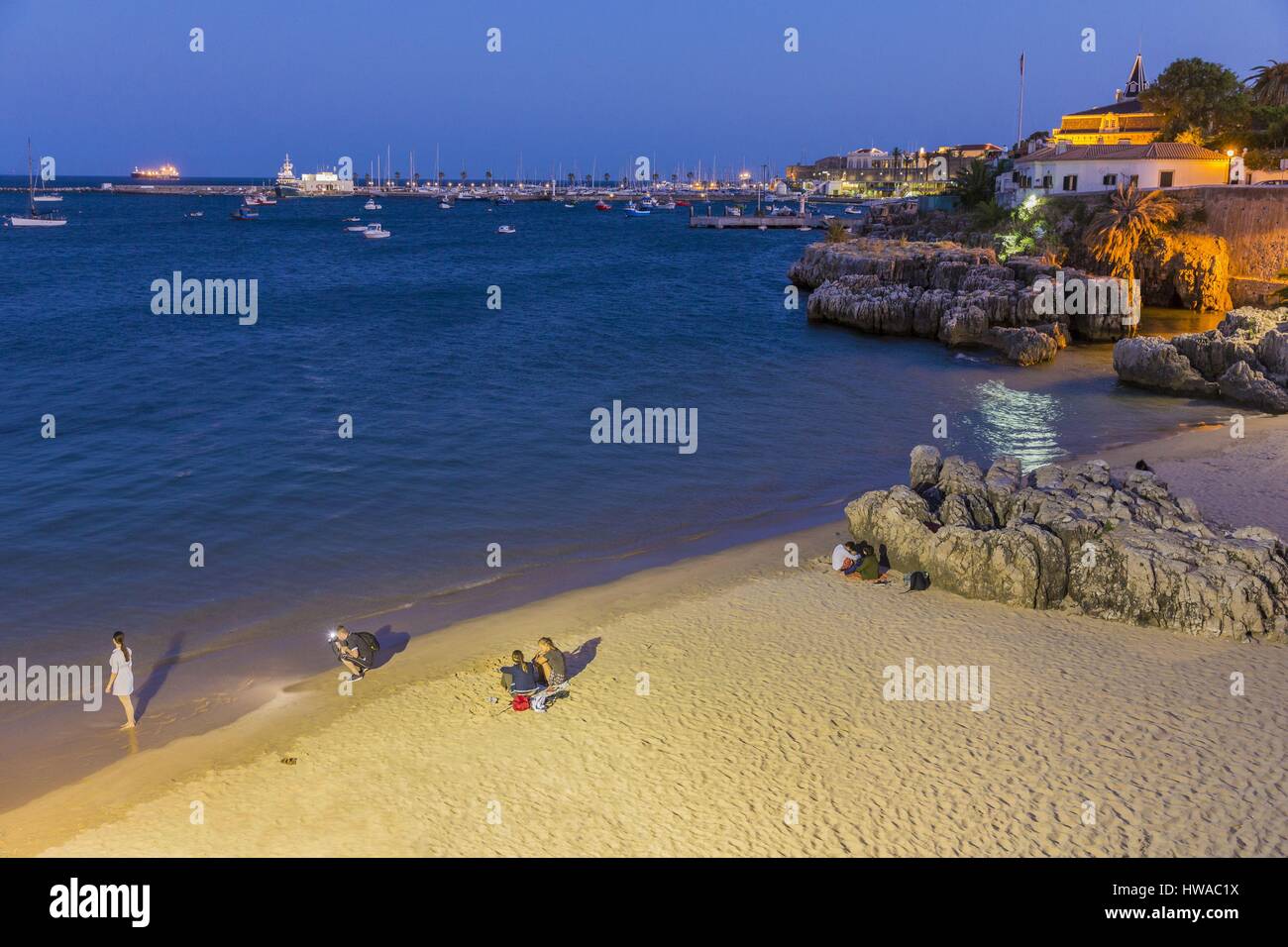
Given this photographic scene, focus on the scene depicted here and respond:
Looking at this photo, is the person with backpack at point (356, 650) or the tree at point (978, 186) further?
the tree at point (978, 186)

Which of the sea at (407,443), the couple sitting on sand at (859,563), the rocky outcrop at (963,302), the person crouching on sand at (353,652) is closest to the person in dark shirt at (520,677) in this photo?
the person crouching on sand at (353,652)

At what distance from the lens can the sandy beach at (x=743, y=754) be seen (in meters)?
11.6

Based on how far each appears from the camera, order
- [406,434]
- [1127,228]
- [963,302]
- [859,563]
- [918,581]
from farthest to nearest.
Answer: [1127,228] < [963,302] < [406,434] < [859,563] < [918,581]

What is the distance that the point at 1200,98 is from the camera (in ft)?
250

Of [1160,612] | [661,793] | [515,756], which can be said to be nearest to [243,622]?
[515,756]

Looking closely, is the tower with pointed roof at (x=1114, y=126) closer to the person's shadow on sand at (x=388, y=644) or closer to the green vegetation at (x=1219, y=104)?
the green vegetation at (x=1219, y=104)

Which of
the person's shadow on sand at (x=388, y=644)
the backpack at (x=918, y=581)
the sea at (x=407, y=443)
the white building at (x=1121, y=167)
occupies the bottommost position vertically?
the person's shadow on sand at (x=388, y=644)

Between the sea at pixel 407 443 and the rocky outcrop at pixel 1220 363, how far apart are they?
129 centimetres

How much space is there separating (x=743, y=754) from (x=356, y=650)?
6.58 meters

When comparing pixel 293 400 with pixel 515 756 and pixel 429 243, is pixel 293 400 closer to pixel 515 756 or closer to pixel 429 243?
pixel 515 756

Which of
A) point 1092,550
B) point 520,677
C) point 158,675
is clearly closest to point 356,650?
point 520,677

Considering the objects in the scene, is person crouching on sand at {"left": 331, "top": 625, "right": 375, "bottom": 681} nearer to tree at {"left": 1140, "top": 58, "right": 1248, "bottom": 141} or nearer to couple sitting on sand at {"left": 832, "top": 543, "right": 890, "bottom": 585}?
couple sitting on sand at {"left": 832, "top": 543, "right": 890, "bottom": 585}

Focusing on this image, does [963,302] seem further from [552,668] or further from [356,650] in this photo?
[356,650]

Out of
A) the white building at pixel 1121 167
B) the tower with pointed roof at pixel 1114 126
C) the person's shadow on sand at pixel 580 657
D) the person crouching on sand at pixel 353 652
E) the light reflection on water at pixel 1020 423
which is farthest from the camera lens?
the tower with pointed roof at pixel 1114 126
